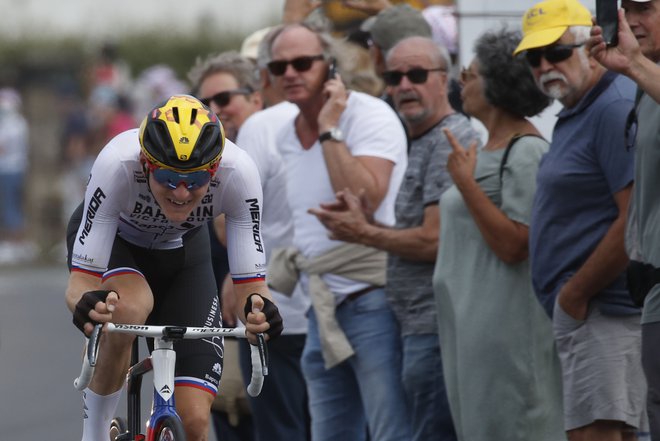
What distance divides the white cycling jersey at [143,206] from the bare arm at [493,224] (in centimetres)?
92

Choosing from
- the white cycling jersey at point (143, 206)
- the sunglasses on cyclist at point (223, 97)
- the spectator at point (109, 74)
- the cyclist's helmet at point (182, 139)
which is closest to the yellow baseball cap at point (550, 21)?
the white cycling jersey at point (143, 206)

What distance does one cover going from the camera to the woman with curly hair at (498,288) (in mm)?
6473

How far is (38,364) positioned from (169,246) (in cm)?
827

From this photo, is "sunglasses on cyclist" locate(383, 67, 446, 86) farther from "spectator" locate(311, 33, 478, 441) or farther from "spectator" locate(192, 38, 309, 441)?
"spectator" locate(192, 38, 309, 441)

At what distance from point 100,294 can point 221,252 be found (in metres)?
2.74

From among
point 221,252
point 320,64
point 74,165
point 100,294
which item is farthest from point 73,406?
point 74,165

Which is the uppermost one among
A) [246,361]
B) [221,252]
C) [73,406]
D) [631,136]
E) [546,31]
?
[546,31]

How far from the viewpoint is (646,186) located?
5438mm

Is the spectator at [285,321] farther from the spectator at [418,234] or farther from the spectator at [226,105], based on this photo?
the spectator at [418,234]

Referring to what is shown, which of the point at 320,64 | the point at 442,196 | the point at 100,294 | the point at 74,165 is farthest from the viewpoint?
the point at 74,165

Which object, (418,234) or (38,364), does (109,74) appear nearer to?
(38,364)

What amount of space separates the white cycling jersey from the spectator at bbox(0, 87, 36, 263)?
64.0ft

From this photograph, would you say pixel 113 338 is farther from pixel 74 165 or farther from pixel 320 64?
pixel 74 165

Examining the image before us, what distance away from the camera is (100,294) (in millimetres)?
5645
